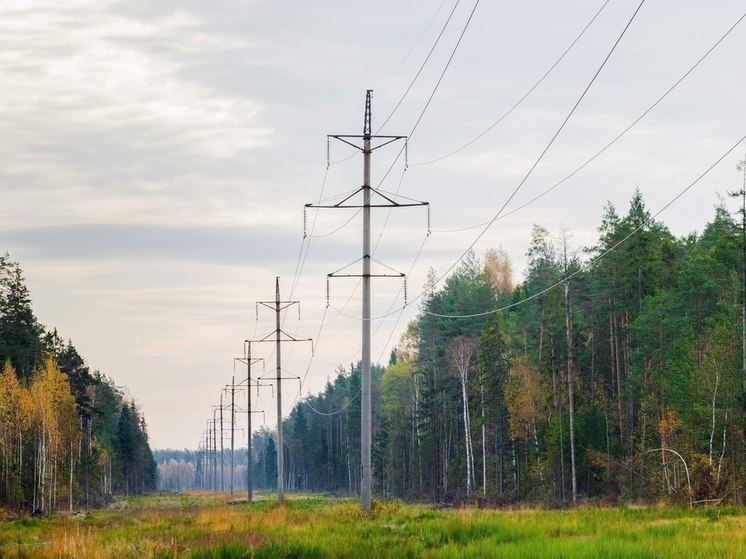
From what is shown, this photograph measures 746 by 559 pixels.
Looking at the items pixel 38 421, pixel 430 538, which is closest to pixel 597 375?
pixel 38 421

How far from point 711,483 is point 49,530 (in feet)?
68.8

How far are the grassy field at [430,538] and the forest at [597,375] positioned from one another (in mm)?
9026

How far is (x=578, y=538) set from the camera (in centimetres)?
2181

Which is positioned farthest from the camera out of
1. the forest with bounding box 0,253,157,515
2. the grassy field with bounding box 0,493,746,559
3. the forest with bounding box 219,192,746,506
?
the forest with bounding box 0,253,157,515

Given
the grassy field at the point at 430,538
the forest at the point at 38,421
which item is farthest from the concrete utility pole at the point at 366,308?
the forest at the point at 38,421

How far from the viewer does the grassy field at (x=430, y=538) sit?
19500 millimetres

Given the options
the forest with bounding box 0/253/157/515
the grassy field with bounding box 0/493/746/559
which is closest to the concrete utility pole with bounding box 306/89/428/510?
the grassy field with bounding box 0/493/746/559

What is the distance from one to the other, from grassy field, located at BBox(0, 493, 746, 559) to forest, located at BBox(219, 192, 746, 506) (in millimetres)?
9026

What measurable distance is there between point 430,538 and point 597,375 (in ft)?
167

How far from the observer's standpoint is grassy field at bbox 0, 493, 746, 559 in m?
19.5

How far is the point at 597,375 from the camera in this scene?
71.6 meters

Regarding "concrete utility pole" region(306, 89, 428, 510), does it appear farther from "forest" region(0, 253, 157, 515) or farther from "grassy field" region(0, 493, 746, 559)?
"forest" region(0, 253, 157, 515)

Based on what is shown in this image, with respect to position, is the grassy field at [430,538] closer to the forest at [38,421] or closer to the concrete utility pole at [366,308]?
the concrete utility pole at [366,308]

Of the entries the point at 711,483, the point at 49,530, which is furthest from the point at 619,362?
the point at 49,530
